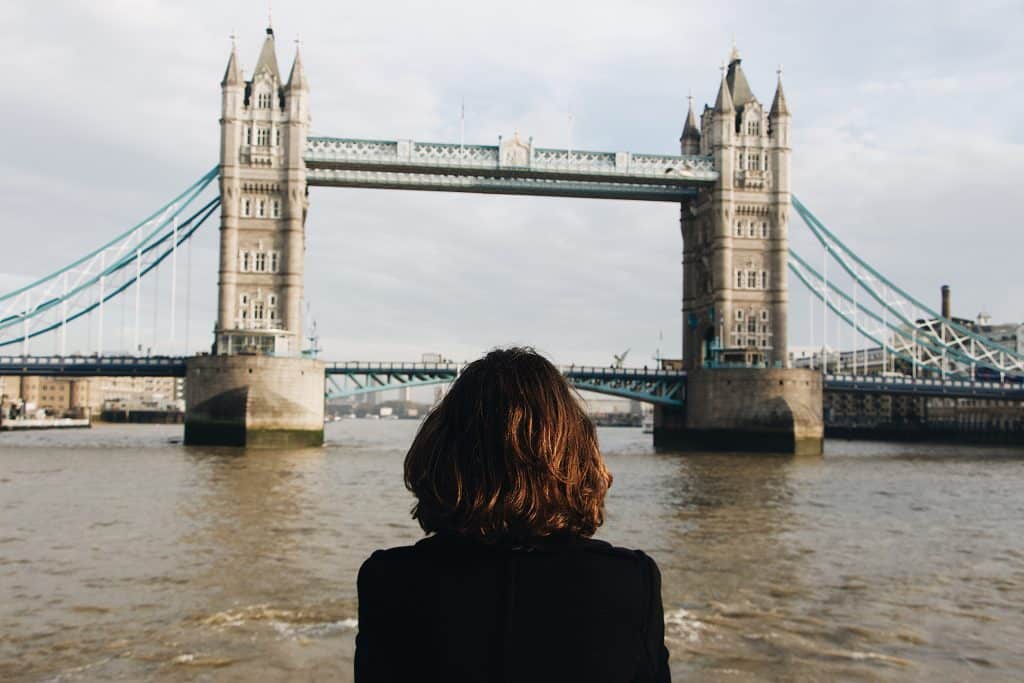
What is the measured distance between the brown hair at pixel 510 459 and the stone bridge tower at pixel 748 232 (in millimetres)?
54124

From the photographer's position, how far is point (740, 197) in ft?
185

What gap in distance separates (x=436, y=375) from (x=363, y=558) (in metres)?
41.8

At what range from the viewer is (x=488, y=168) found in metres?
52.8

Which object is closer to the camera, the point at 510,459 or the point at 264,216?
the point at 510,459

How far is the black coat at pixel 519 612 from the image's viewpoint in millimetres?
2059

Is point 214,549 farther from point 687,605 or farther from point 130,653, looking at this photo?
point 687,605

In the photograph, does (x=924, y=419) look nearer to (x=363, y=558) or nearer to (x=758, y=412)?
(x=758, y=412)

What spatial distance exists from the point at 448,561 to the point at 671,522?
1744 centimetres

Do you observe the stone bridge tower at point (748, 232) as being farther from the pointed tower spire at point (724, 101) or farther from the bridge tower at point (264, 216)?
the bridge tower at point (264, 216)

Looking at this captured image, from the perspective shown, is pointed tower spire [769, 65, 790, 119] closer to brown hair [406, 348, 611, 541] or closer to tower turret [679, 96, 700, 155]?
tower turret [679, 96, 700, 155]

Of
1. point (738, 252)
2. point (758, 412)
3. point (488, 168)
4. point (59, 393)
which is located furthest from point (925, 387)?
point (59, 393)

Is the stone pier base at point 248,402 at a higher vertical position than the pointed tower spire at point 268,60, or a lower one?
lower

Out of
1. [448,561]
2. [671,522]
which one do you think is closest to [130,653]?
[448,561]

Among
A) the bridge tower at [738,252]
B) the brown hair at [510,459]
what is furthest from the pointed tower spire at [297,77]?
the brown hair at [510,459]
